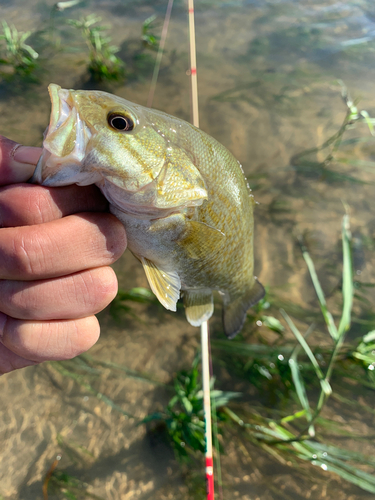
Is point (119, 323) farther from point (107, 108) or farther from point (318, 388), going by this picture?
point (107, 108)

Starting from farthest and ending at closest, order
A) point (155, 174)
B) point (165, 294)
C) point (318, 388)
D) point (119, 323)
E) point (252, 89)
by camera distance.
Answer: point (252, 89), point (119, 323), point (318, 388), point (165, 294), point (155, 174)

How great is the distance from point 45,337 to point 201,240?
0.74 metres

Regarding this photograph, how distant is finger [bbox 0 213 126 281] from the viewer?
1027 millimetres

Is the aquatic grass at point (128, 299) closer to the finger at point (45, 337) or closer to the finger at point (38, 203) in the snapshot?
the finger at point (45, 337)

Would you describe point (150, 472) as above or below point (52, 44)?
below

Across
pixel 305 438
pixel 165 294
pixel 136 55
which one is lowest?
pixel 305 438

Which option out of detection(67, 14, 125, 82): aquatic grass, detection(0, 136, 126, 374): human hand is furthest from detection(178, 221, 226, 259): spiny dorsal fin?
detection(67, 14, 125, 82): aquatic grass

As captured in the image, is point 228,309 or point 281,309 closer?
point 228,309

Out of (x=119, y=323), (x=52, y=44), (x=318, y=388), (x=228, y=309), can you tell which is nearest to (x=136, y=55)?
(x=52, y=44)

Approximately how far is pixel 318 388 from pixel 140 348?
156 cm

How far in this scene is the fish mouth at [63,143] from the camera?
0.88 meters

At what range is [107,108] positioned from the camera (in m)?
1.03

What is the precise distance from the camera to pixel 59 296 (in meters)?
1.12

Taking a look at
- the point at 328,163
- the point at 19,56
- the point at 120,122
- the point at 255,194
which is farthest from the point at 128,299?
the point at 19,56
